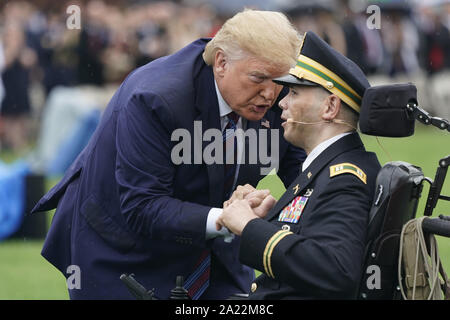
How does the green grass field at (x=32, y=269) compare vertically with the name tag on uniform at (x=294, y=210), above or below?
below

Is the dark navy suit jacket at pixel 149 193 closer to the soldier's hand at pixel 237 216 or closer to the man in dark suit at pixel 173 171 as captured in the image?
the man in dark suit at pixel 173 171

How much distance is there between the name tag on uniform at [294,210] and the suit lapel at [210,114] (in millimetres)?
601

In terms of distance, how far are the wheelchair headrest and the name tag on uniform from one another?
39 centimetres

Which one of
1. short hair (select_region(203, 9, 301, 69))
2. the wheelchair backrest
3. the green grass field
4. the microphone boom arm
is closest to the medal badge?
the wheelchair backrest

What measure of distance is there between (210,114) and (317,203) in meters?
0.96

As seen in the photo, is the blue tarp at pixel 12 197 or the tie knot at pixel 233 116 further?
the blue tarp at pixel 12 197

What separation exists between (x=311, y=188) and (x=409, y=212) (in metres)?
0.41

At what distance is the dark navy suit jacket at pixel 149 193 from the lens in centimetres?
445

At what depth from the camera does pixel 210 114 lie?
471 centimetres

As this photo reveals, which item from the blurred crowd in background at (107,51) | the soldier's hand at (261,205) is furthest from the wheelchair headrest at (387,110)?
the blurred crowd in background at (107,51)

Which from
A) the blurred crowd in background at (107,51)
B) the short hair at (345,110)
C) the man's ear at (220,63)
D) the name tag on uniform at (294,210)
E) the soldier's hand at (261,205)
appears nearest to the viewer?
the name tag on uniform at (294,210)

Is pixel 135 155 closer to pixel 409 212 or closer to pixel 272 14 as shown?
pixel 272 14

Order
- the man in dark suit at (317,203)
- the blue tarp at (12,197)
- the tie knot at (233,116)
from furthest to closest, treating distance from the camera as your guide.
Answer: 1. the blue tarp at (12,197)
2. the tie knot at (233,116)
3. the man in dark suit at (317,203)
